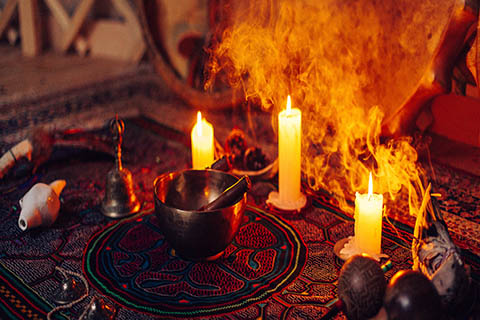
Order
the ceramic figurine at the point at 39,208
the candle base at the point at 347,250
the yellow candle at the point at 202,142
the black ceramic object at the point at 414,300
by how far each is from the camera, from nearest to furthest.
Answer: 1. the black ceramic object at the point at 414,300
2. the candle base at the point at 347,250
3. the ceramic figurine at the point at 39,208
4. the yellow candle at the point at 202,142

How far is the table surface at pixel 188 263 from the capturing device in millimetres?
1109

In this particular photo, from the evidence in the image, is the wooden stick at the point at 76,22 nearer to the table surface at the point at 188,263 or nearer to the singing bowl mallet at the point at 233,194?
the table surface at the point at 188,263

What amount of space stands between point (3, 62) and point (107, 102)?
1.21 meters

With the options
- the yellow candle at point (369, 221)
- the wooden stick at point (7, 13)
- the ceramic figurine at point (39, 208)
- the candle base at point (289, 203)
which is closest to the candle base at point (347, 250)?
the yellow candle at point (369, 221)

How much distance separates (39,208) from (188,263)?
0.45 metres

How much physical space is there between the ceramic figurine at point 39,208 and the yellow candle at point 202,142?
1.35ft

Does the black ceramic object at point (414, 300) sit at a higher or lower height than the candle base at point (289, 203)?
higher

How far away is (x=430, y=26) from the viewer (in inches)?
62.5

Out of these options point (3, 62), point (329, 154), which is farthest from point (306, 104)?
point (3, 62)

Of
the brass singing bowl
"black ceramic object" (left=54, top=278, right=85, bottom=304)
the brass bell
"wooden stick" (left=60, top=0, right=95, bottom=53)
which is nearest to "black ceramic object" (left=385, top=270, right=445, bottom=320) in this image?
the brass singing bowl

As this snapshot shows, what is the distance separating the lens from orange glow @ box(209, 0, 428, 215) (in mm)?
1649

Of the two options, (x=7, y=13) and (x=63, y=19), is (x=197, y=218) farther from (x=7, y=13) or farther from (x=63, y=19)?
(x=7, y=13)

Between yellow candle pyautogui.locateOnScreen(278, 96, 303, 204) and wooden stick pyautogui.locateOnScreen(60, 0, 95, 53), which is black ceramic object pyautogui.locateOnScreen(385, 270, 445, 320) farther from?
wooden stick pyautogui.locateOnScreen(60, 0, 95, 53)

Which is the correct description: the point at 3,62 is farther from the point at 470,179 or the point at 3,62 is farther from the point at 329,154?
the point at 470,179
